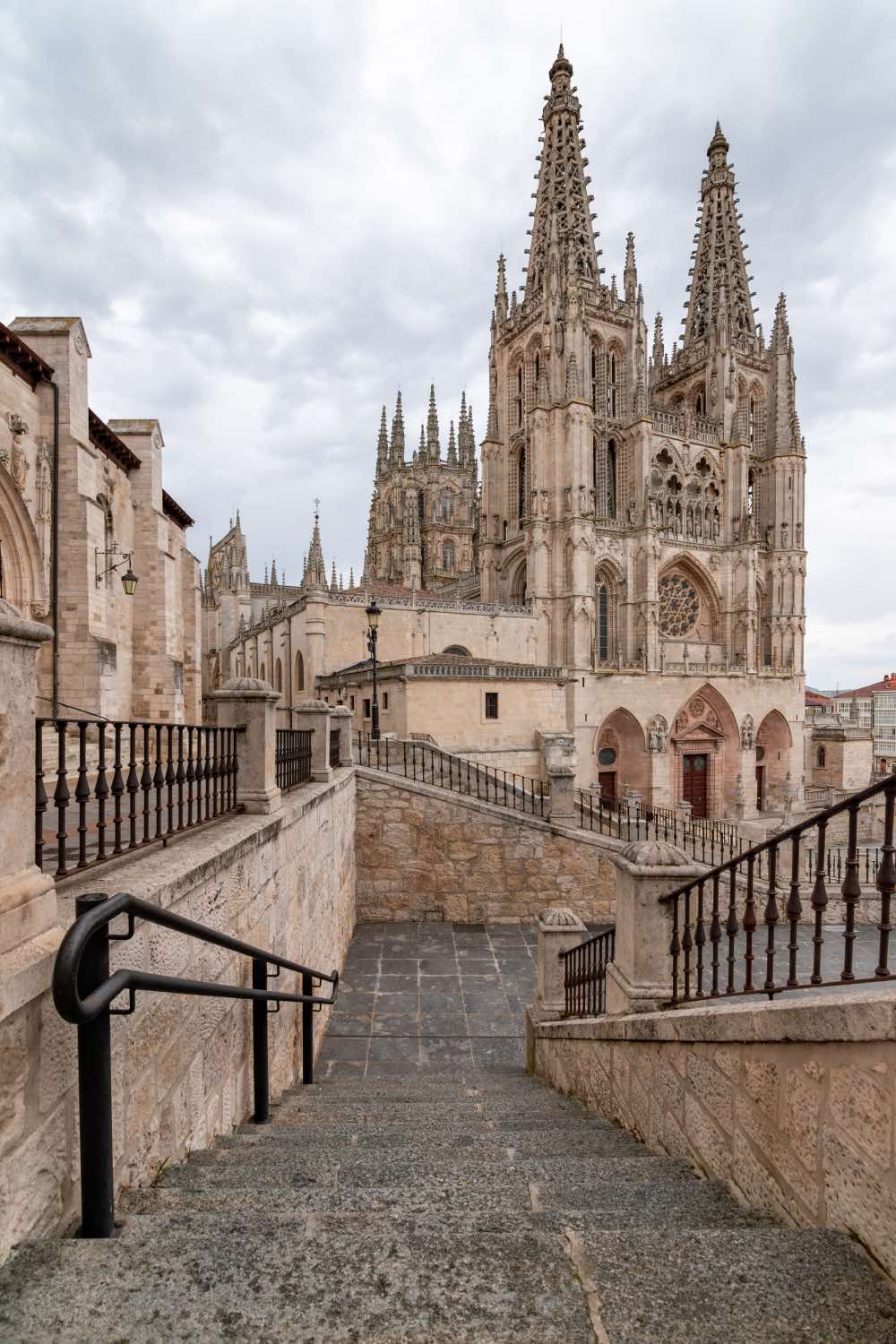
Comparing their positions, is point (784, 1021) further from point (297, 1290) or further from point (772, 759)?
point (772, 759)

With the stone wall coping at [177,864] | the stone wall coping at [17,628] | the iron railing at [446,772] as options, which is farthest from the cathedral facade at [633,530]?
the stone wall coping at [17,628]

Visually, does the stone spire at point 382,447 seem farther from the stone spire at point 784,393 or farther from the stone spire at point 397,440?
the stone spire at point 784,393

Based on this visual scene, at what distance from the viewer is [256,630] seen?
35.3 meters

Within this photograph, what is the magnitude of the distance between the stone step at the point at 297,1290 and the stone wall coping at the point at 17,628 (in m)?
1.74

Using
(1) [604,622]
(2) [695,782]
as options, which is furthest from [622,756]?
(1) [604,622]

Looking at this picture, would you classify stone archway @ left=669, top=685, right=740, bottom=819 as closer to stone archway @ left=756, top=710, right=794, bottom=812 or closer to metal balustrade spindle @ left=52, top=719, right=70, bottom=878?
stone archway @ left=756, top=710, right=794, bottom=812

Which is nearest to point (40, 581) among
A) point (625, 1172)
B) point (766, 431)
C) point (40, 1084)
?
point (40, 1084)

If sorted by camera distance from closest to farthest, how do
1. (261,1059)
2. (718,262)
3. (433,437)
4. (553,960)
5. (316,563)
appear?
(261,1059)
(553,960)
(316,563)
(718,262)
(433,437)

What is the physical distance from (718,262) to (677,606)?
23.1m

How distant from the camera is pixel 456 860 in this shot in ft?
39.8

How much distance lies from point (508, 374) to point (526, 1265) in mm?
37831

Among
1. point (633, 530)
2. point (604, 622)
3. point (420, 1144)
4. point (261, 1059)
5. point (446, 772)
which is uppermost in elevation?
point (633, 530)

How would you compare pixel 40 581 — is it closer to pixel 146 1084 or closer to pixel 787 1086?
pixel 146 1084

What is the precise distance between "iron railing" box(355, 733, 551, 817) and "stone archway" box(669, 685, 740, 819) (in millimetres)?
19709
